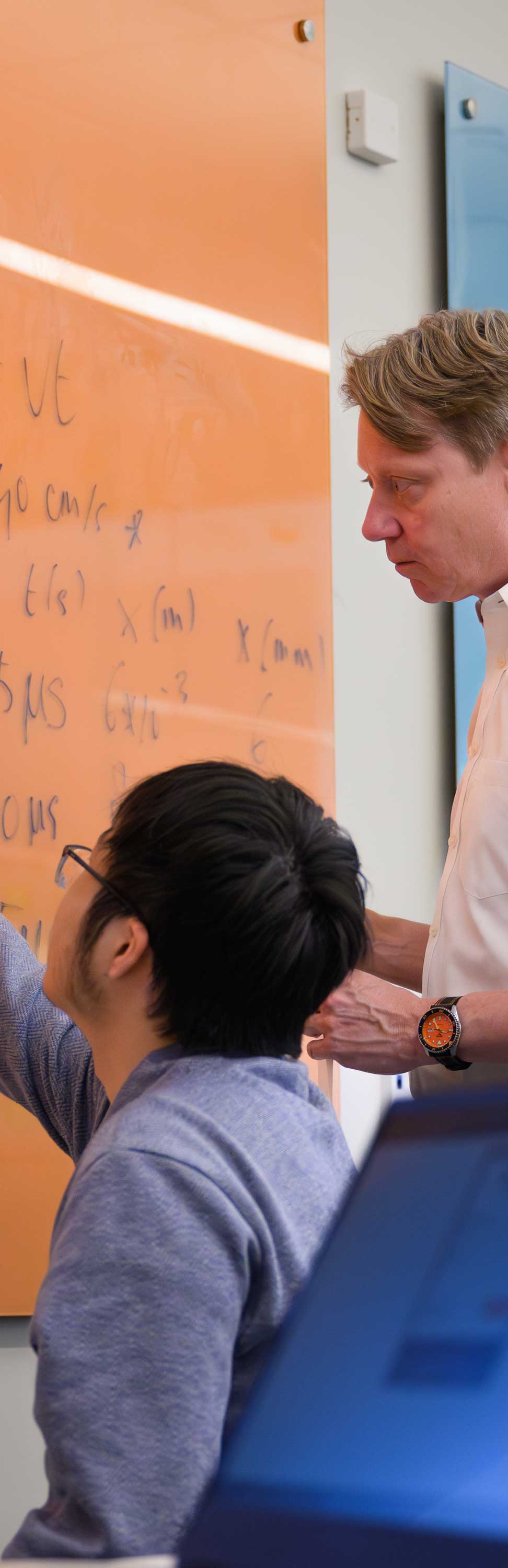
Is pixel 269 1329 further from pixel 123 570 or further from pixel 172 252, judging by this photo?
pixel 172 252

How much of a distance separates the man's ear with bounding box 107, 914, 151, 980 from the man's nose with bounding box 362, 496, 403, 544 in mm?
583

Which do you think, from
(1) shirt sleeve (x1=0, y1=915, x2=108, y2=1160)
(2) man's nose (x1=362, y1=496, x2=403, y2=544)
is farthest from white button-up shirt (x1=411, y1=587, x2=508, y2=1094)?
(1) shirt sleeve (x1=0, y1=915, x2=108, y2=1160)

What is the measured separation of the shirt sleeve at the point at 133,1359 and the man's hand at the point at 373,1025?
56cm

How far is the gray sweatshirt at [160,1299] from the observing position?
687 millimetres

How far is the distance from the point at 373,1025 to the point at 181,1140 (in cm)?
55

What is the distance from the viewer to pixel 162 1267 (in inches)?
27.9

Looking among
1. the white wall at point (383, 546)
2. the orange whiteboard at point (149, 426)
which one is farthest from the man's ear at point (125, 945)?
the white wall at point (383, 546)

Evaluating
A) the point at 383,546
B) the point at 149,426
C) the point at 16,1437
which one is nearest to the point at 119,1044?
the point at 16,1437

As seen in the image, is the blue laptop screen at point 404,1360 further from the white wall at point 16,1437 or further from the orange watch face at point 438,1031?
the white wall at point 16,1437

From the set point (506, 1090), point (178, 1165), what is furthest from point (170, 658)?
point (506, 1090)

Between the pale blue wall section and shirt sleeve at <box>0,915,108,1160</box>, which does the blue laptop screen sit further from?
the pale blue wall section

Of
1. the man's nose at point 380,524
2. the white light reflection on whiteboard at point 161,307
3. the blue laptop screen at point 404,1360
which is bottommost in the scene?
the blue laptop screen at point 404,1360

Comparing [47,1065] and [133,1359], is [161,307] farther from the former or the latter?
[133,1359]

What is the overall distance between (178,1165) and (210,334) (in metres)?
1.29
